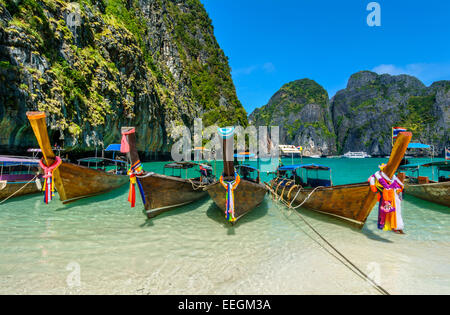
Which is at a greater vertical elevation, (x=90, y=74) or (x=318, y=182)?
(x=90, y=74)

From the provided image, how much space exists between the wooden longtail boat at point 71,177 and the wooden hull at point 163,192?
353 centimetres

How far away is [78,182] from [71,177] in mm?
603

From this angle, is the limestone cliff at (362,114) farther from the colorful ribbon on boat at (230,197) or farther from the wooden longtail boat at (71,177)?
the wooden longtail boat at (71,177)

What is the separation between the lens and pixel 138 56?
32000 millimetres

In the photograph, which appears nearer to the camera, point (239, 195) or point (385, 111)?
point (239, 195)

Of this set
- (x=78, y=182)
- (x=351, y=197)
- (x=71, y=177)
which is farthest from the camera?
(x=78, y=182)

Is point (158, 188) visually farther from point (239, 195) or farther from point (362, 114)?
point (362, 114)

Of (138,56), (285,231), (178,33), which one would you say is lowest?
(285,231)

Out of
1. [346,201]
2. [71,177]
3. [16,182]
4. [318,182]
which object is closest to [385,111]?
[318,182]

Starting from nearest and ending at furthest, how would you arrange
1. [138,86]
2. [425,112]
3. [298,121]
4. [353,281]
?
1. [353,281]
2. [138,86]
3. [425,112]
4. [298,121]

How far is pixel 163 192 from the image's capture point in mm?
7992
